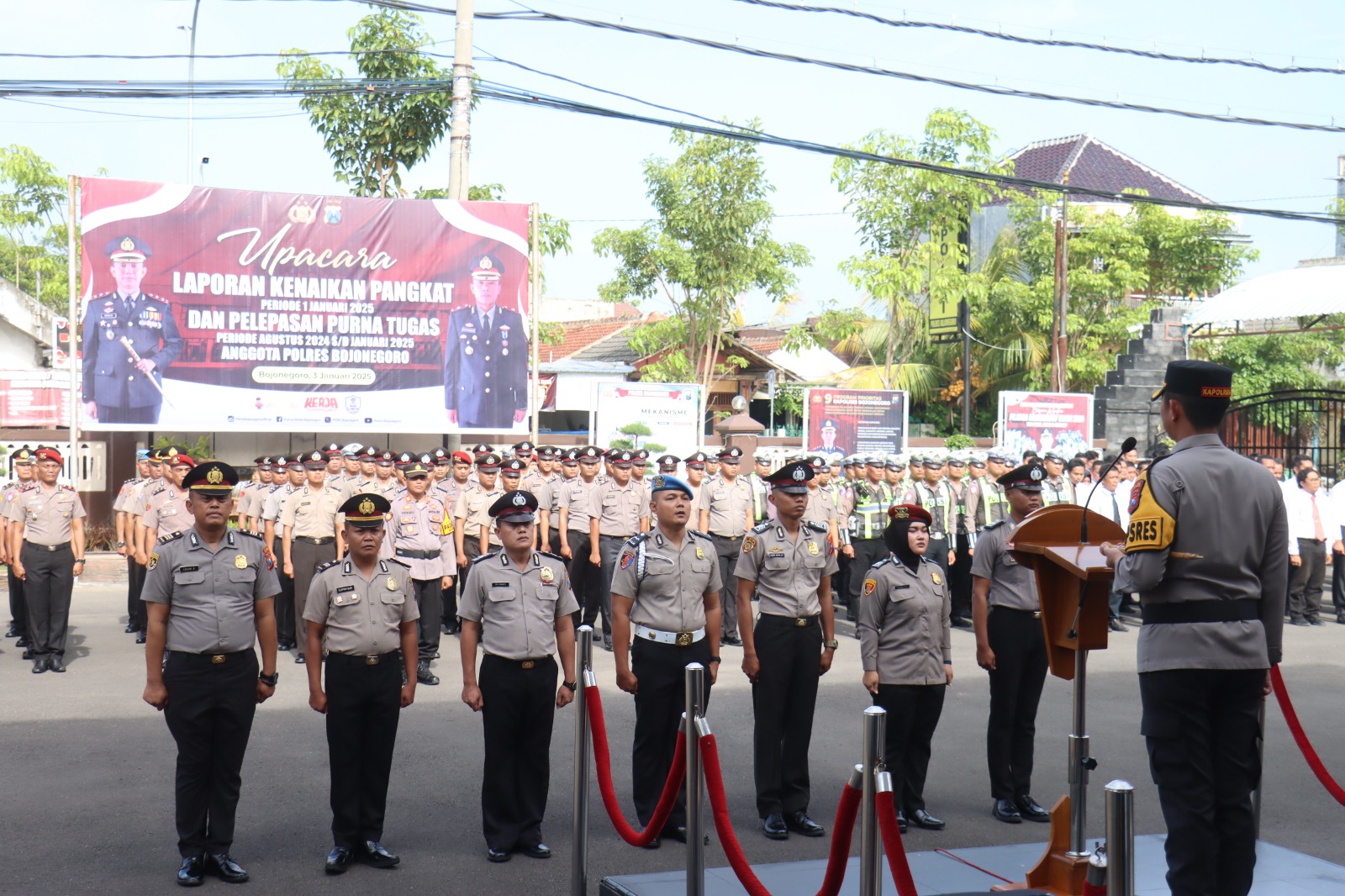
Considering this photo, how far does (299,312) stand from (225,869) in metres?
11.3

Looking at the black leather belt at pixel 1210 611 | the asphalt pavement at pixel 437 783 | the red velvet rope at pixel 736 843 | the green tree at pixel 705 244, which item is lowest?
the asphalt pavement at pixel 437 783

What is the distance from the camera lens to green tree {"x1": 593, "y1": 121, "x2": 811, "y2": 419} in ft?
84.2

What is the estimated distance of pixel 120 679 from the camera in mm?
9820

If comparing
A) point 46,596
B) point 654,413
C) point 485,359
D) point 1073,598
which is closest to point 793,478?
point 1073,598

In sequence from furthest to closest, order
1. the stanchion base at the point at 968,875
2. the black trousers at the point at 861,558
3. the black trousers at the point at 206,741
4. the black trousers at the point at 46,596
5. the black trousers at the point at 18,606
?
the black trousers at the point at 861,558, the black trousers at the point at 18,606, the black trousers at the point at 46,596, the black trousers at the point at 206,741, the stanchion base at the point at 968,875

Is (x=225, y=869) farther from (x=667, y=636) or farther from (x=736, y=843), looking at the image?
(x=736, y=843)

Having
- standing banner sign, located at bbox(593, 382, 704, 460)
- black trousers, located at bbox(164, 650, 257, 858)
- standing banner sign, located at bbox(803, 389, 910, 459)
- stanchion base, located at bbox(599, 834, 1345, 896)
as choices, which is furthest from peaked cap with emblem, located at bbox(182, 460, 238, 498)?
standing banner sign, located at bbox(803, 389, 910, 459)

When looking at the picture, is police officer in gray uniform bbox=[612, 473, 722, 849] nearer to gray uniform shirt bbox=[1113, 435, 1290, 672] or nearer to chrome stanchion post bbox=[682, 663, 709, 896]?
chrome stanchion post bbox=[682, 663, 709, 896]

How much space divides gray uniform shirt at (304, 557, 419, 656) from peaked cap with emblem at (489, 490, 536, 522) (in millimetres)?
652

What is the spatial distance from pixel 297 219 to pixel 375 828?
456 inches

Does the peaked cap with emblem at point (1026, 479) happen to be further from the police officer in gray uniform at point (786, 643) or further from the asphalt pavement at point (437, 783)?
the asphalt pavement at point (437, 783)

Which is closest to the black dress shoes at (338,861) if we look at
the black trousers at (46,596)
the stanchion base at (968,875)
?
the stanchion base at (968,875)

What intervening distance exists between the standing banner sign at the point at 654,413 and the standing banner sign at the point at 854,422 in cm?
179

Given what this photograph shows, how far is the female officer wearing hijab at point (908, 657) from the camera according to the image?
6.33m
